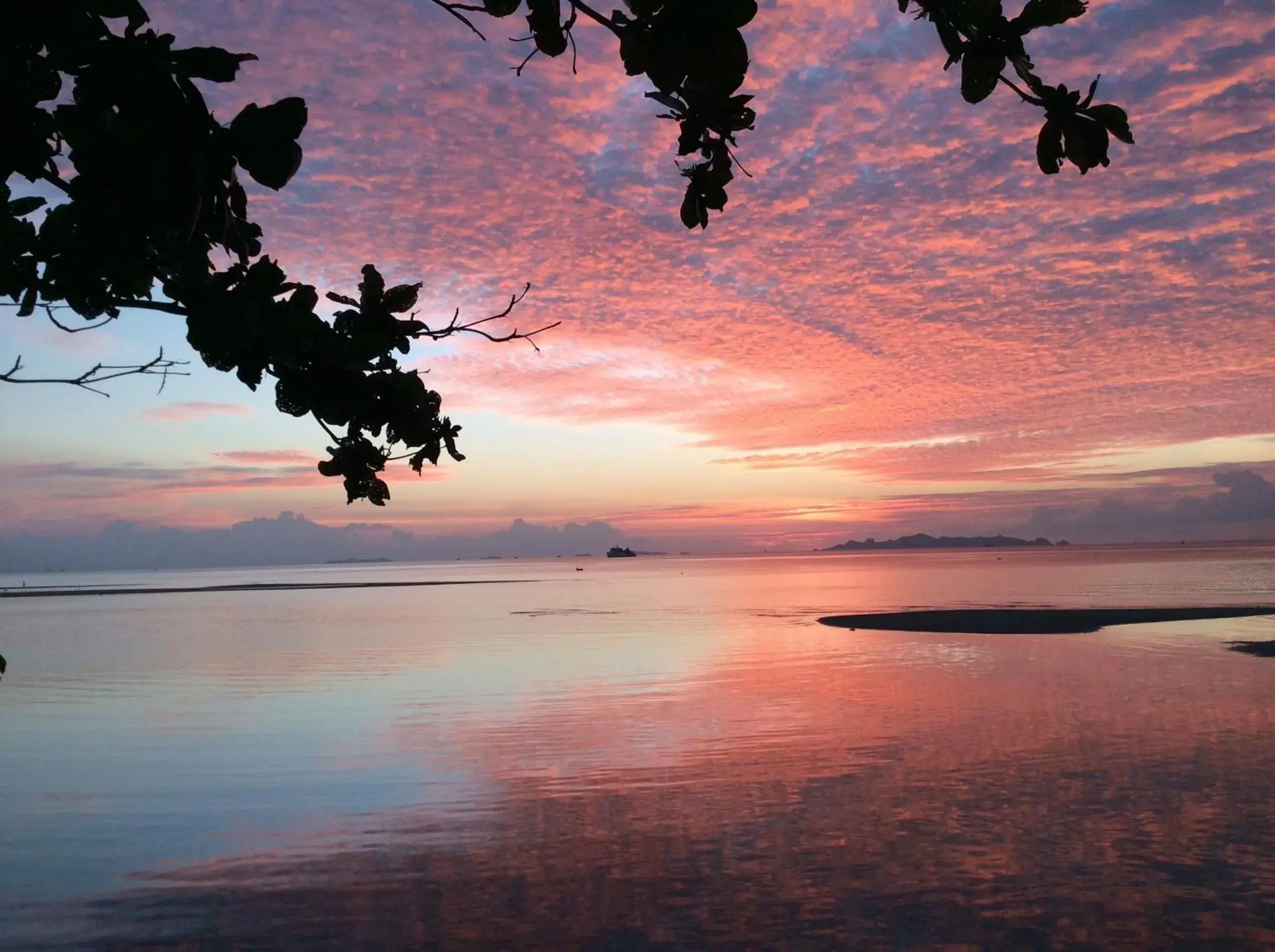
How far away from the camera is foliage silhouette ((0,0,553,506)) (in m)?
2.00

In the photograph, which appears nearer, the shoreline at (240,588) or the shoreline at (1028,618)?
the shoreline at (1028,618)

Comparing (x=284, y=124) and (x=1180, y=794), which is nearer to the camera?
(x=284, y=124)

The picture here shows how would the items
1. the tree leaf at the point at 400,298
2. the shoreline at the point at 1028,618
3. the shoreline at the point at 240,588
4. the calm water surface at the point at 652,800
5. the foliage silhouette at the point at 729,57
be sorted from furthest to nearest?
the shoreline at the point at 240,588, the shoreline at the point at 1028,618, the calm water surface at the point at 652,800, the tree leaf at the point at 400,298, the foliage silhouette at the point at 729,57

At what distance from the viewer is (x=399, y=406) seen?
273 centimetres

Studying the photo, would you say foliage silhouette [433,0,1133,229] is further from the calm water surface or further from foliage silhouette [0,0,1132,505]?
the calm water surface

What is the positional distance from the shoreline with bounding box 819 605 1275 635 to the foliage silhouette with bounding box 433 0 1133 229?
3119 centimetres

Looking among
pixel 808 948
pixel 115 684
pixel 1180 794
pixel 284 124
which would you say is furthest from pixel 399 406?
pixel 115 684

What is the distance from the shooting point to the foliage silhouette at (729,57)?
6.16 feet

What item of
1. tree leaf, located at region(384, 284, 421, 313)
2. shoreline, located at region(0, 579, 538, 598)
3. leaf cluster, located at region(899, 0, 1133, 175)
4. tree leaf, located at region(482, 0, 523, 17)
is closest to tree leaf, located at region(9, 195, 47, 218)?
tree leaf, located at region(384, 284, 421, 313)

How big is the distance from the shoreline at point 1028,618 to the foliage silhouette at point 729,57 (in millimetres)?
31190

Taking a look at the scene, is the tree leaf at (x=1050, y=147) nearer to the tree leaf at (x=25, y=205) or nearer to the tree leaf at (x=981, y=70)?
the tree leaf at (x=981, y=70)

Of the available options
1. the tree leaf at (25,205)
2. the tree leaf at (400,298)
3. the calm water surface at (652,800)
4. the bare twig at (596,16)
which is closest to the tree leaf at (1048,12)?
the bare twig at (596,16)

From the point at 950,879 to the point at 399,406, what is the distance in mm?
8050

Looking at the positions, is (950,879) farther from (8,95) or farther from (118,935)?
(8,95)
